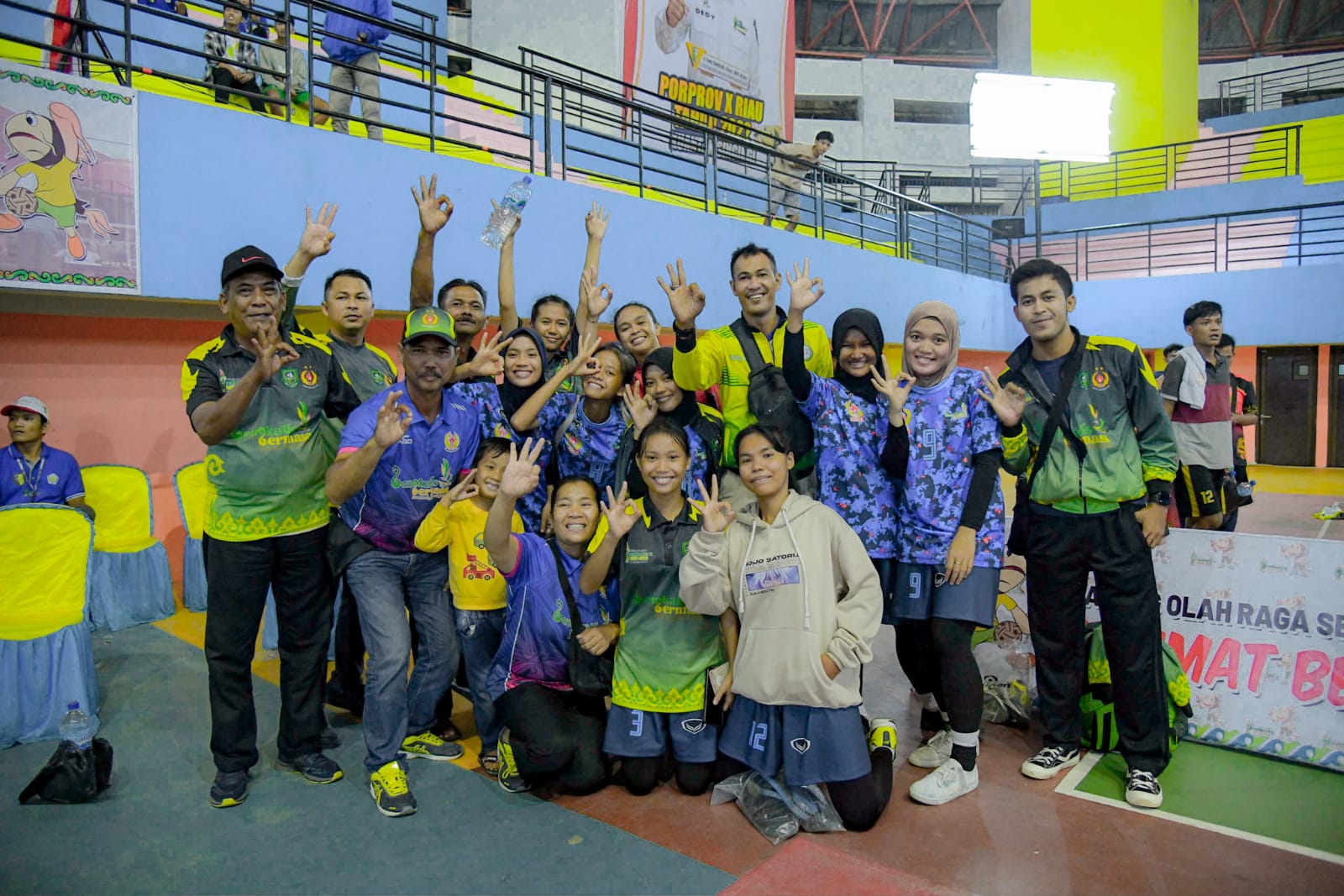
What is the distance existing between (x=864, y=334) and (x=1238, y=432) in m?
4.62

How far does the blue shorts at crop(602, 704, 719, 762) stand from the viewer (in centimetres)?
315

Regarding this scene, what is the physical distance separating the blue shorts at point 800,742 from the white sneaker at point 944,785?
27 centimetres

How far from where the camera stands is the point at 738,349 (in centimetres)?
351

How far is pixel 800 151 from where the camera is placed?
11.2m

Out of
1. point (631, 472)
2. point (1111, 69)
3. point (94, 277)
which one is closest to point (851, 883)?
point (631, 472)

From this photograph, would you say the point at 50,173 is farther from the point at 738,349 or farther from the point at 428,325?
the point at 738,349

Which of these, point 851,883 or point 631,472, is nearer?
point 851,883

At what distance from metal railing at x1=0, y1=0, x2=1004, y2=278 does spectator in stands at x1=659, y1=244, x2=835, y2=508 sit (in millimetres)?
2892

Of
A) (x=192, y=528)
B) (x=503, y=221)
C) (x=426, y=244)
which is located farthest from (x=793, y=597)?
(x=192, y=528)

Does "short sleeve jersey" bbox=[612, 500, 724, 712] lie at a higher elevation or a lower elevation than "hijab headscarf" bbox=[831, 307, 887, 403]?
lower

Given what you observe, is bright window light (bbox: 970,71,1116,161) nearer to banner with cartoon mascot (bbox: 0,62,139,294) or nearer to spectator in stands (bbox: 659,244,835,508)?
spectator in stands (bbox: 659,244,835,508)

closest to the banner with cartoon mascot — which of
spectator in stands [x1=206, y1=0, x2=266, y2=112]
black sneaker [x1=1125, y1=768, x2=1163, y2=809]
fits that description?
spectator in stands [x1=206, y1=0, x2=266, y2=112]

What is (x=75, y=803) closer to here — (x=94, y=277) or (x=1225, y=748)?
(x=94, y=277)

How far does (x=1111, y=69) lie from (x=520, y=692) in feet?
63.2
